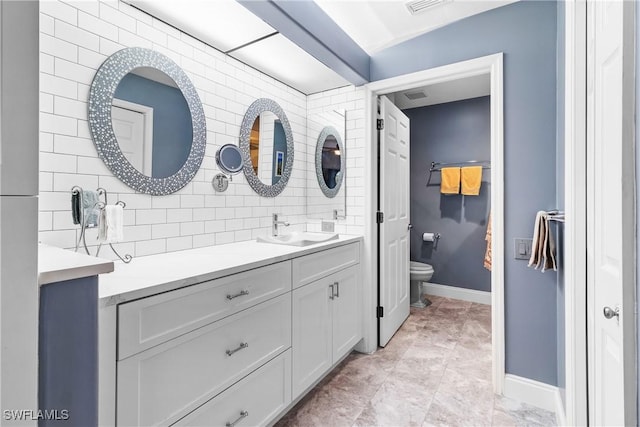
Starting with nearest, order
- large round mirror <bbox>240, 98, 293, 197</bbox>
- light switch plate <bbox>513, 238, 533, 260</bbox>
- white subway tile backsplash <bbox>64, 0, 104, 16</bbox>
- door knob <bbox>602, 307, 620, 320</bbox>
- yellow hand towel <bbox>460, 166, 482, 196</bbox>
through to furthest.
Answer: door knob <bbox>602, 307, 620, 320</bbox> < white subway tile backsplash <bbox>64, 0, 104, 16</bbox> < light switch plate <bbox>513, 238, 533, 260</bbox> < large round mirror <bbox>240, 98, 293, 197</bbox> < yellow hand towel <bbox>460, 166, 482, 196</bbox>

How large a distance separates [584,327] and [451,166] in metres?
2.77

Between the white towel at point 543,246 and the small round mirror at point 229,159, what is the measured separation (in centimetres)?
182

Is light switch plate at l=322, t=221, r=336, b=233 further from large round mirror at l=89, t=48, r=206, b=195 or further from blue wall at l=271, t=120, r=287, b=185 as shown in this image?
large round mirror at l=89, t=48, r=206, b=195

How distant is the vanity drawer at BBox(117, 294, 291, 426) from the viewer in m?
1.00

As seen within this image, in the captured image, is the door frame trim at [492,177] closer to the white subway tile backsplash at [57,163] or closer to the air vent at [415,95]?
the air vent at [415,95]

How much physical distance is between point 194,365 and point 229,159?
129 cm

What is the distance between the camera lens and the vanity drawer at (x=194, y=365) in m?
1.00

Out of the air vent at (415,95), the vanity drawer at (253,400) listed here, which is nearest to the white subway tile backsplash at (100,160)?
the vanity drawer at (253,400)

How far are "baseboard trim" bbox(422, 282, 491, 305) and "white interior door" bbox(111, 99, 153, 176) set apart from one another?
10.9 ft

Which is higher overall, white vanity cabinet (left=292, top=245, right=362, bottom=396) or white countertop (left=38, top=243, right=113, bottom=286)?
white countertop (left=38, top=243, right=113, bottom=286)

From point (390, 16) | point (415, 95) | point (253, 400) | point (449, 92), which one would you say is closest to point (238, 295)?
point (253, 400)

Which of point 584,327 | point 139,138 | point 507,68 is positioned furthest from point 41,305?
point 507,68

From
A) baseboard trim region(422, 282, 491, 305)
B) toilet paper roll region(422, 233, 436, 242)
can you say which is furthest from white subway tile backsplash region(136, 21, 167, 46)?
baseboard trim region(422, 282, 491, 305)

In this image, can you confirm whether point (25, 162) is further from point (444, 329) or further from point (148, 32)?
point (444, 329)
